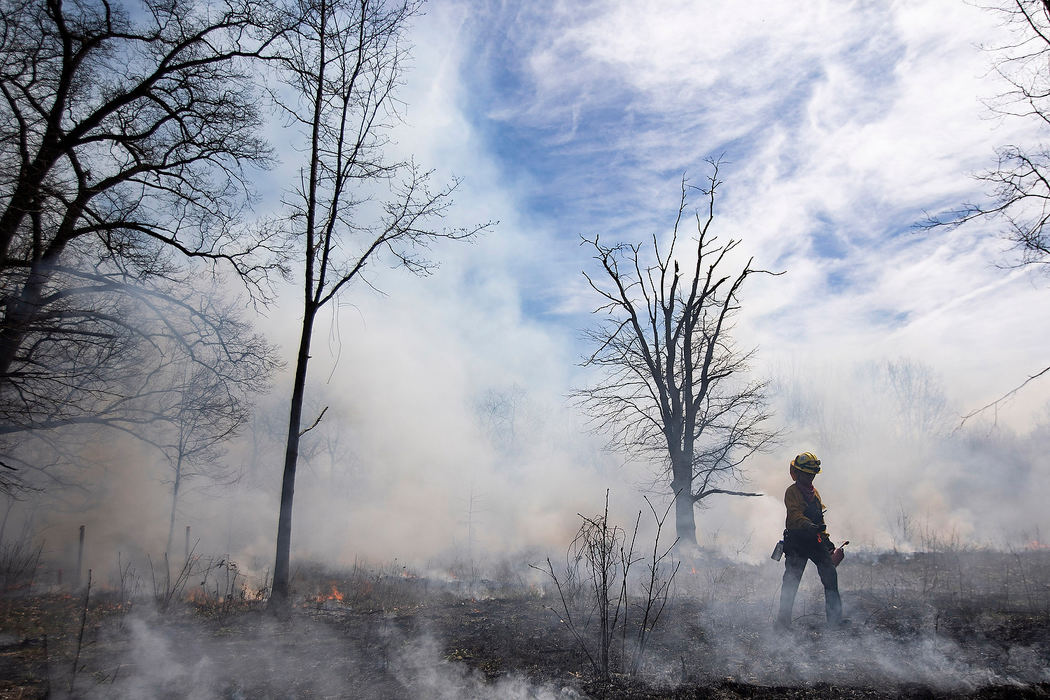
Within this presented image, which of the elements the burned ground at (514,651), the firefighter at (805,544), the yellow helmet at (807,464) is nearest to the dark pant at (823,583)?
the firefighter at (805,544)

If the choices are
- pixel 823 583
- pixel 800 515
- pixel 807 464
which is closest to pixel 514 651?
pixel 823 583

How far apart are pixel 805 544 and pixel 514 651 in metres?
3.57

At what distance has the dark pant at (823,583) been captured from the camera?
583 cm

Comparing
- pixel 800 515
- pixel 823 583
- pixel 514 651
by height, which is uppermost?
pixel 800 515

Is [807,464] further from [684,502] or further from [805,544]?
[684,502]

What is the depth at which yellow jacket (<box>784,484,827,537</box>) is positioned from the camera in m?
6.16

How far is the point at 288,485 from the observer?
8.34 metres

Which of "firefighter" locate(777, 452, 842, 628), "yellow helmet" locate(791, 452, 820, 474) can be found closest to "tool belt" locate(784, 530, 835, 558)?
"firefighter" locate(777, 452, 842, 628)

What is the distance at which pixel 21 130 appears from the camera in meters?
8.02

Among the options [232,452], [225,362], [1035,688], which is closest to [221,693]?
[1035,688]

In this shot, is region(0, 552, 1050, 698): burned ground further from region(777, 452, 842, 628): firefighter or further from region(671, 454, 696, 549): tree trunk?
region(671, 454, 696, 549): tree trunk

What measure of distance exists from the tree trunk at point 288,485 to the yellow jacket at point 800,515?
6.68 metres

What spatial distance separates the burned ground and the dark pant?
22 cm

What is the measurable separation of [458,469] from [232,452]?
15097 mm
